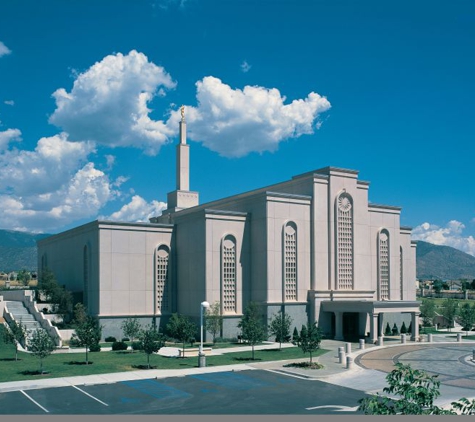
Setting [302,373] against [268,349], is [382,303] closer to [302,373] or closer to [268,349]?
[268,349]

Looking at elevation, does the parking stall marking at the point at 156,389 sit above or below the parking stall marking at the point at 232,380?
above

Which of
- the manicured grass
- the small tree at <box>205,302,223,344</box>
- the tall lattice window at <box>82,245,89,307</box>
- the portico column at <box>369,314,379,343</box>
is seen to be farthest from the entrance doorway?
the tall lattice window at <box>82,245,89,307</box>

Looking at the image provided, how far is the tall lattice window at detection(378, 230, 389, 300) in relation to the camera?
65.4m

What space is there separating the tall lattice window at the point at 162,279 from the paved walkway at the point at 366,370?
414 inches

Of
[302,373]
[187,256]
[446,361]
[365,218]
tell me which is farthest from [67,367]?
[365,218]

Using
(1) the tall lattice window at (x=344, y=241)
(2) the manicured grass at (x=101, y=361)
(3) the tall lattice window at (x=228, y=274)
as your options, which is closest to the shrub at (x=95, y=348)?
(2) the manicured grass at (x=101, y=361)

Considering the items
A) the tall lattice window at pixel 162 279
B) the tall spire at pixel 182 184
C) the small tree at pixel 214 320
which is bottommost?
the small tree at pixel 214 320

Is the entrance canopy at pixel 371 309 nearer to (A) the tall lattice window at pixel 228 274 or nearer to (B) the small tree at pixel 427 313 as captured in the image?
(A) the tall lattice window at pixel 228 274

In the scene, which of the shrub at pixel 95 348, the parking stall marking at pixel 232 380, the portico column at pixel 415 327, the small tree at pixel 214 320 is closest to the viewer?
the parking stall marking at pixel 232 380

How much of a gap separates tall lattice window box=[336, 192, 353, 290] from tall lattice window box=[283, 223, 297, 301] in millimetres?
5116

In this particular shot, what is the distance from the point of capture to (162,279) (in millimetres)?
59406

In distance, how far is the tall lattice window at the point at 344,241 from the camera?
59750 millimetres

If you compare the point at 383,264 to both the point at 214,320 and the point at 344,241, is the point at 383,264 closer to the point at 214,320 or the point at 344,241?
the point at 344,241

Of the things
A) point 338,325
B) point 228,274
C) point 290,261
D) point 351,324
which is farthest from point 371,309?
point 228,274
